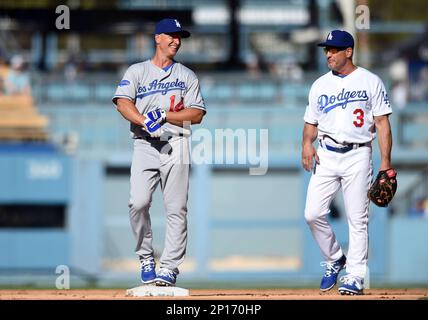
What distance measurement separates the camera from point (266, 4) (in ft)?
74.9

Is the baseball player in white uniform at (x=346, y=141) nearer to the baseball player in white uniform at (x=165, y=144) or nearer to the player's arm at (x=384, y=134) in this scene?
the player's arm at (x=384, y=134)

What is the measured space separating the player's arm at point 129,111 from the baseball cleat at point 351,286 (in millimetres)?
1699

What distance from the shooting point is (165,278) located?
25.3ft

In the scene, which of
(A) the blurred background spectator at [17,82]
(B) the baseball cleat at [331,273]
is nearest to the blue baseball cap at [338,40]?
(B) the baseball cleat at [331,273]

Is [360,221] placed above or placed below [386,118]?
below

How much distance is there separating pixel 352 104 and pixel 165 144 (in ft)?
4.16

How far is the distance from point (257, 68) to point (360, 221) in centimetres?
1472

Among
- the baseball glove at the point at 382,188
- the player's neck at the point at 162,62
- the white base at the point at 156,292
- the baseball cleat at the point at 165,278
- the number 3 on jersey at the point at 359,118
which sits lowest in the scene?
the white base at the point at 156,292

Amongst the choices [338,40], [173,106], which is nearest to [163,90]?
[173,106]

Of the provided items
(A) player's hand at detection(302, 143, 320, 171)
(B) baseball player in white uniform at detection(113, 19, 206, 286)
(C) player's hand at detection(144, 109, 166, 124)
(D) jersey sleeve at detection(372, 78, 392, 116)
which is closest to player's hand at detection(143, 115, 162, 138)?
(C) player's hand at detection(144, 109, 166, 124)

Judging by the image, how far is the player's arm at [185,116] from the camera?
25.0 feet
